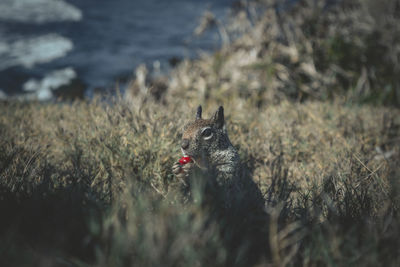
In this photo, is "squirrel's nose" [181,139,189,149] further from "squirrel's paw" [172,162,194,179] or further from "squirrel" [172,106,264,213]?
"squirrel's paw" [172,162,194,179]

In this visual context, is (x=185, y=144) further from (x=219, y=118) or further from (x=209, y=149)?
(x=219, y=118)

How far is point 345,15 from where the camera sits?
6.84 meters

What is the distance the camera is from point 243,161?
268 centimetres

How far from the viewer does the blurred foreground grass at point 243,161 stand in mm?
1031

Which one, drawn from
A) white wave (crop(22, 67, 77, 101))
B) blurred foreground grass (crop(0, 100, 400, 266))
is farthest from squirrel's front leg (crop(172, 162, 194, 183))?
white wave (crop(22, 67, 77, 101))

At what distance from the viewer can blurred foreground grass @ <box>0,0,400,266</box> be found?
40.6 inches

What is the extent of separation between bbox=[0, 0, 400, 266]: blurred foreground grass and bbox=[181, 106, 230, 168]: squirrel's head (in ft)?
1.11

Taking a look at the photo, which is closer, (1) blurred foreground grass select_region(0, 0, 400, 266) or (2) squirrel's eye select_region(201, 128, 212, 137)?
(1) blurred foreground grass select_region(0, 0, 400, 266)

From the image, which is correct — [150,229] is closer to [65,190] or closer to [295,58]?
[65,190]

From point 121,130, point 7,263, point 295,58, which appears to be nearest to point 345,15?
point 295,58

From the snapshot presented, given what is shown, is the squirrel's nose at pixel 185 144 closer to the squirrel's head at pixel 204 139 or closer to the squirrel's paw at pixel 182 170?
the squirrel's head at pixel 204 139

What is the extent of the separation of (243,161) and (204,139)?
794 millimetres

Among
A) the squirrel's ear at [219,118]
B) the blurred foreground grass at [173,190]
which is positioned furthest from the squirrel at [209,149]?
the blurred foreground grass at [173,190]

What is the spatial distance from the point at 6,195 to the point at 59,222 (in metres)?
0.45
